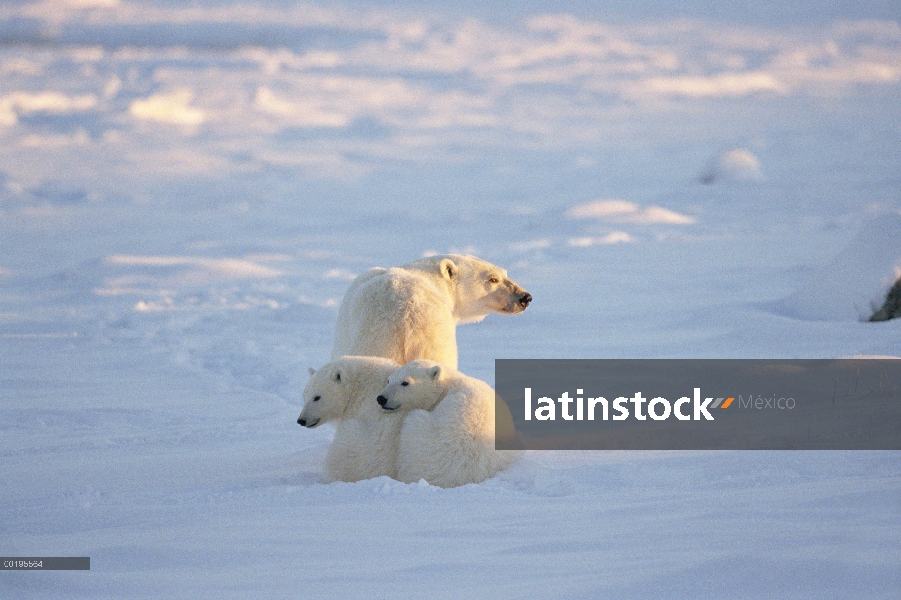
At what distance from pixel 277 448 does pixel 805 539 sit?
3.84 metres

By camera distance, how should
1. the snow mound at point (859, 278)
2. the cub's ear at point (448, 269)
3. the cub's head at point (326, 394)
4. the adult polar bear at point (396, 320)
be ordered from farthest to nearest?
the snow mound at point (859, 278)
the cub's ear at point (448, 269)
the adult polar bear at point (396, 320)
the cub's head at point (326, 394)

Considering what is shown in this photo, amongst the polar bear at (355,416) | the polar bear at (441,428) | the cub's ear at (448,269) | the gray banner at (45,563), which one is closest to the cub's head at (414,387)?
the polar bear at (441,428)


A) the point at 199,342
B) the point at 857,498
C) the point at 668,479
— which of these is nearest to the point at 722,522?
the point at 857,498

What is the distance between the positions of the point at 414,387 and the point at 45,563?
205 cm

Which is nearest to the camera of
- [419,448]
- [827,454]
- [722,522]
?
[722,522]

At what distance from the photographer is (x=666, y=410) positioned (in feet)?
20.0

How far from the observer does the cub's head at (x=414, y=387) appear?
473cm

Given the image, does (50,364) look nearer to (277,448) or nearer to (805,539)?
(277,448)

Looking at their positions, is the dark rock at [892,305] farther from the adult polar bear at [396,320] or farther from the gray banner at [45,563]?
the gray banner at [45,563]

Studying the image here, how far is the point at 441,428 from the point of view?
463cm

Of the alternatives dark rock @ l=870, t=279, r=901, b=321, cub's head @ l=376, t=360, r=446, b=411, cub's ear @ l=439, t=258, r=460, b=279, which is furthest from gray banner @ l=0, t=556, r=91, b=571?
dark rock @ l=870, t=279, r=901, b=321

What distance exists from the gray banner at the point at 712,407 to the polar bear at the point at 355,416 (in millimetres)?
600

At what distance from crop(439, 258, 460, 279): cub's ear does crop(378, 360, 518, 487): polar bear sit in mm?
1649

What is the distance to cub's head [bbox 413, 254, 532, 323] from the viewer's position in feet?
21.7
